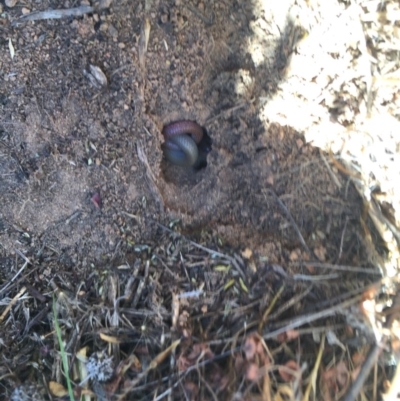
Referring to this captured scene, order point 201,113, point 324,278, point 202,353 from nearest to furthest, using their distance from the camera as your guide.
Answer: point 202,353
point 324,278
point 201,113

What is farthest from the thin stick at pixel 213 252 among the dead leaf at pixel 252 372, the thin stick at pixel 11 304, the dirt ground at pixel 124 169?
the thin stick at pixel 11 304

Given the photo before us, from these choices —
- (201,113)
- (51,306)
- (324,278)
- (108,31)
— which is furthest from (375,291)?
(108,31)

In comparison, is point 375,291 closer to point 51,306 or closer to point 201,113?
point 201,113

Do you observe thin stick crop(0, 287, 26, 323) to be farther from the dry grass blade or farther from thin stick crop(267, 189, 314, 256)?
thin stick crop(267, 189, 314, 256)

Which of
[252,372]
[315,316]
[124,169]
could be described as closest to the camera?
[252,372]

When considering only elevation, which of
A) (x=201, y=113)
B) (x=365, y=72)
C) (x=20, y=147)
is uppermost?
(x=365, y=72)

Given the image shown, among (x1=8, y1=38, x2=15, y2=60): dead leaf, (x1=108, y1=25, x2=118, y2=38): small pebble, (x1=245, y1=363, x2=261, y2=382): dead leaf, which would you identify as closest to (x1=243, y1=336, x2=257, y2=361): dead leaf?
(x1=245, y1=363, x2=261, y2=382): dead leaf

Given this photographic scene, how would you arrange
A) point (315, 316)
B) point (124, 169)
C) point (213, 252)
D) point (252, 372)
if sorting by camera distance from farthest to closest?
point (124, 169), point (213, 252), point (315, 316), point (252, 372)

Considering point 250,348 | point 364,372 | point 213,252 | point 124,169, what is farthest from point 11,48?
point 364,372

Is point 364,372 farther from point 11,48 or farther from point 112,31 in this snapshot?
point 11,48
